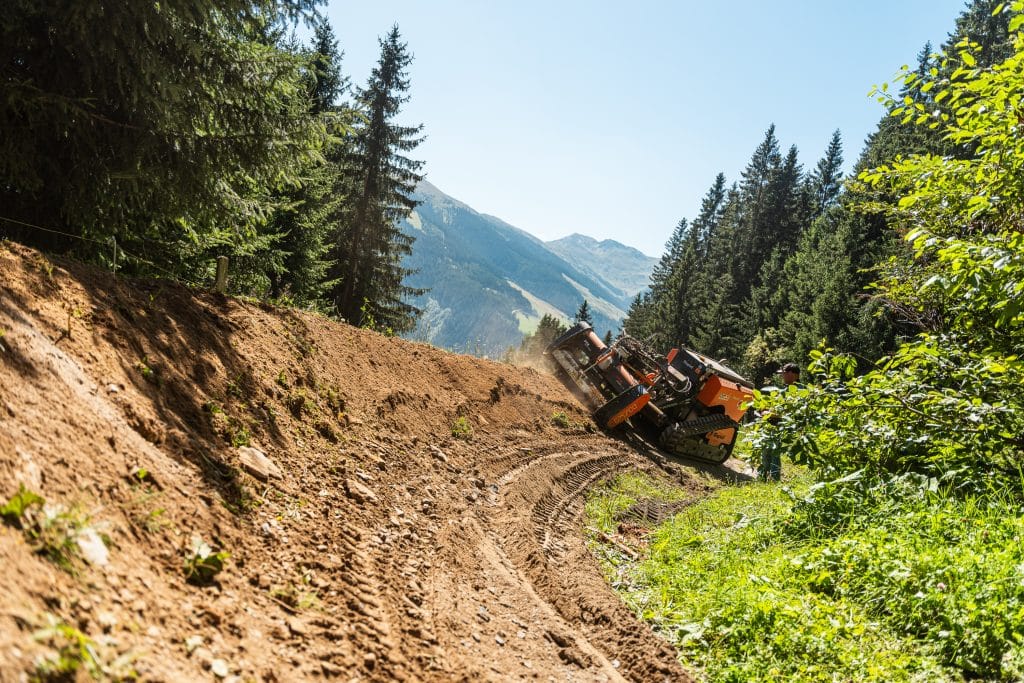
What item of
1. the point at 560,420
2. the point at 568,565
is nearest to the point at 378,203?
the point at 560,420

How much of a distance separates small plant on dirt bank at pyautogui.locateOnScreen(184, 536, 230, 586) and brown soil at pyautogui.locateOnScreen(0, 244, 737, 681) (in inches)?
2.7

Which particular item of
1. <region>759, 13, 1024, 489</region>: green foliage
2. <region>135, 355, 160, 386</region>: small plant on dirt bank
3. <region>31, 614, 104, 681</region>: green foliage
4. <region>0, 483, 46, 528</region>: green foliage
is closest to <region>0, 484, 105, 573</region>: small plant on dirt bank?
<region>0, 483, 46, 528</region>: green foliage

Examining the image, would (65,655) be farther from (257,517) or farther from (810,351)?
(810,351)

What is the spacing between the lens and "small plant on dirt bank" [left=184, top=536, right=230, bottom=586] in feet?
9.14

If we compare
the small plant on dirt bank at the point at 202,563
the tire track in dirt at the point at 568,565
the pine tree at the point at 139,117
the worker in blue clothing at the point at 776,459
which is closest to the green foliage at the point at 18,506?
the small plant on dirt bank at the point at 202,563

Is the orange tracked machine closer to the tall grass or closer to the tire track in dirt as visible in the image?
the tire track in dirt

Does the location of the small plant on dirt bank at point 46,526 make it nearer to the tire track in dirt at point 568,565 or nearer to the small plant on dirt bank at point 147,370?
the small plant on dirt bank at point 147,370

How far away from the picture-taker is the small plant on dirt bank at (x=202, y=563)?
9.14 feet

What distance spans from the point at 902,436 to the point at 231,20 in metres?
8.00

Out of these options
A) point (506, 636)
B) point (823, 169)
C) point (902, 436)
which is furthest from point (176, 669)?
point (823, 169)

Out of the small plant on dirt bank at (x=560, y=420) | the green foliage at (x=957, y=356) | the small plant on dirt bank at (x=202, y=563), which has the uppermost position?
the green foliage at (x=957, y=356)

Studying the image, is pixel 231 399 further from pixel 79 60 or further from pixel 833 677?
pixel 833 677

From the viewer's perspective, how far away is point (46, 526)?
226 cm

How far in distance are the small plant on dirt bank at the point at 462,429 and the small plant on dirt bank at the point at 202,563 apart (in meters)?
5.57
